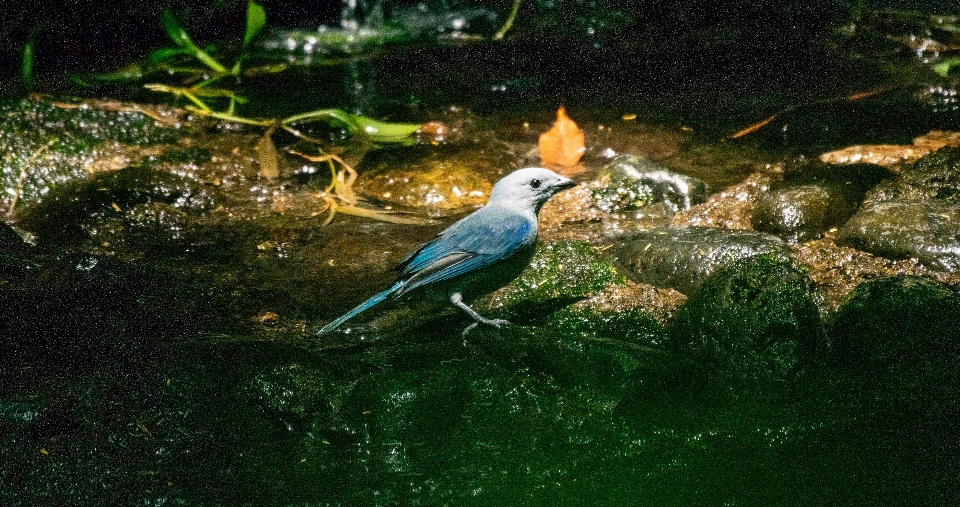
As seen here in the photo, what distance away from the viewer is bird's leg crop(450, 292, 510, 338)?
13.3 ft

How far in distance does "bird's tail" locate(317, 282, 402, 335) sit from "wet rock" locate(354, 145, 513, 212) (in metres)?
1.64

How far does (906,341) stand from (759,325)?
73 cm

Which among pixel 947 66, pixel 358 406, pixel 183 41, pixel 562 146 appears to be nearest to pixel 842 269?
pixel 562 146

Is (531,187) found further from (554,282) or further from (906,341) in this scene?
(906,341)

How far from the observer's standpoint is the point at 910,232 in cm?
427

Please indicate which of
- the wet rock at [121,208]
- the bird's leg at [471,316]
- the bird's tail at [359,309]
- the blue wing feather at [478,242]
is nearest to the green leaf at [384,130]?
the wet rock at [121,208]

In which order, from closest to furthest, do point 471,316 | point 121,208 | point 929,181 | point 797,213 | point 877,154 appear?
1. point 471,316
2. point 797,213
3. point 929,181
4. point 121,208
5. point 877,154

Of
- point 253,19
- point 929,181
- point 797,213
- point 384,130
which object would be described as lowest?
point 384,130

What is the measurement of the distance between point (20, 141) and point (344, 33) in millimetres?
4187

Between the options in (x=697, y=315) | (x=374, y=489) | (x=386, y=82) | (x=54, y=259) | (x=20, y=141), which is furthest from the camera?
(x=386, y=82)

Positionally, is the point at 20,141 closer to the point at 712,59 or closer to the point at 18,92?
the point at 18,92

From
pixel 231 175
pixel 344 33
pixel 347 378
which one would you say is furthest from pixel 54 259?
pixel 344 33

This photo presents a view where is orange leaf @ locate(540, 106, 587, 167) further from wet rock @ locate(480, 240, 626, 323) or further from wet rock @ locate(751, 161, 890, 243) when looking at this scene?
wet rock @ locate(480, 240, 626, 323)

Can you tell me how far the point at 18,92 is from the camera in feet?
21.5
